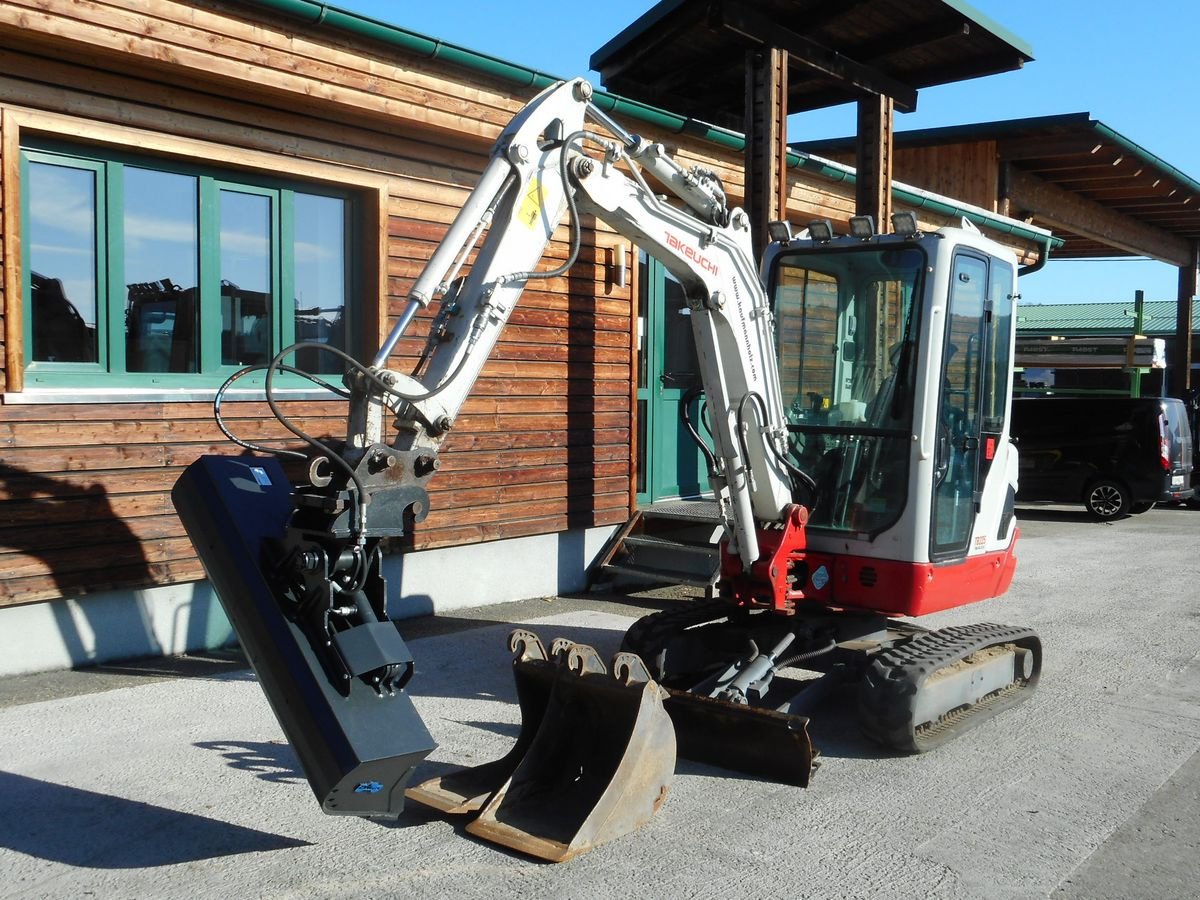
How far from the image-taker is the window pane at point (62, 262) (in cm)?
652

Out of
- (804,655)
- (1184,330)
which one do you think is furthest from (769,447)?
(1184,330)

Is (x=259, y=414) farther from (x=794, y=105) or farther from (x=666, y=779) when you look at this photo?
(x=794, y=105)

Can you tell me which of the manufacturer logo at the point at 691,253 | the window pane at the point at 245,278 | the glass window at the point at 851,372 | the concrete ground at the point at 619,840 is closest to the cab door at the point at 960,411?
the glass window at the point at 851,372

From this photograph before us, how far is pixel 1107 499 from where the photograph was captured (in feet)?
52.4

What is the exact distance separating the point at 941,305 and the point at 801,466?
1123 mm

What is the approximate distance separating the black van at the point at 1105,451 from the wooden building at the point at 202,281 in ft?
31.6

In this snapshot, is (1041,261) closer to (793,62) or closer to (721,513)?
(793,62)

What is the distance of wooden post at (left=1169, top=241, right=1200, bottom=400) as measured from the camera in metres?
21.2

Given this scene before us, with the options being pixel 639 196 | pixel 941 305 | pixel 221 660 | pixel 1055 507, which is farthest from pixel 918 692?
pixel 1055 507

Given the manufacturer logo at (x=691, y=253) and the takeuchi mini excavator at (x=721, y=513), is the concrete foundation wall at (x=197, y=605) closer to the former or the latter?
the takeuchi mini excavator at (x=721, y=513)

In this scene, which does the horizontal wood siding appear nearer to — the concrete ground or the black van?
the concrete ground

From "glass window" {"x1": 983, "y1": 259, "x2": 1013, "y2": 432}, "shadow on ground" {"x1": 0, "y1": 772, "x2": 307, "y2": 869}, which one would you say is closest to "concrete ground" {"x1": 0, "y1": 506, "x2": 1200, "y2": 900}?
"shadow on ground" {"x1": 0, "y1": 772, "x2": 307, "y2": 869}

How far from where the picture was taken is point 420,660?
695 centimetres

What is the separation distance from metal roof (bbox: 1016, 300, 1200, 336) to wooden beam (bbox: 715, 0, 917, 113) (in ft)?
96.0
